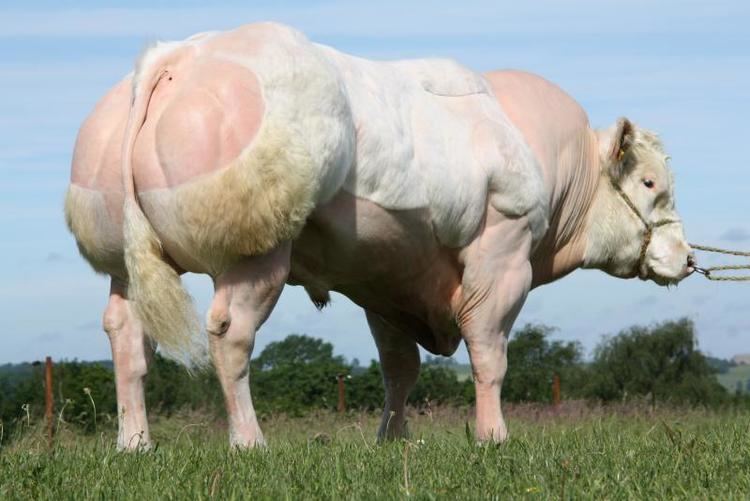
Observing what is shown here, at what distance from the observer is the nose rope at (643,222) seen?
9.70 metres

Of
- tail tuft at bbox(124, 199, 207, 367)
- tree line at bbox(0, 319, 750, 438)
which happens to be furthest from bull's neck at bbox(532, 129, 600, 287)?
tree line at bbox(0, 319, 750, 438)

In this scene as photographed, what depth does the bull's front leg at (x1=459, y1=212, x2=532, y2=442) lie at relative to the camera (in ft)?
26.8

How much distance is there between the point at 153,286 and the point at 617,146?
4222 mm

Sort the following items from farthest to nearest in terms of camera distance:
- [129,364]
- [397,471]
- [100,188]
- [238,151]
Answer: [129,364] → [100,188] → [238,151] → [397,471]

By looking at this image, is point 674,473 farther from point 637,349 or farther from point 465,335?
point 637,349

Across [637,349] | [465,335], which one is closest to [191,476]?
[465,335]

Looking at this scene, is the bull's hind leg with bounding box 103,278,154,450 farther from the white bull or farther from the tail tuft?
the tail tuft

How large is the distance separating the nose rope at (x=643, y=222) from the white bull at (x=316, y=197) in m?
0.46

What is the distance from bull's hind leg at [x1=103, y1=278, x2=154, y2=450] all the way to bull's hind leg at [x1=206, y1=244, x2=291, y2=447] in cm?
75

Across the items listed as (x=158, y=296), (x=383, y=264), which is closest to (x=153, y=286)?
→ (x=158, y=296)

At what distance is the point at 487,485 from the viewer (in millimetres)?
5027

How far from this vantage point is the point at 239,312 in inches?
260

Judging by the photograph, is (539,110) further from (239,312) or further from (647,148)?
(239,312)

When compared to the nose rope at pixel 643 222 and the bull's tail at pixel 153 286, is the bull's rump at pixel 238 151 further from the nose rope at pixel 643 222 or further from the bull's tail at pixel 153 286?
the nose rope at pixel 643 222
